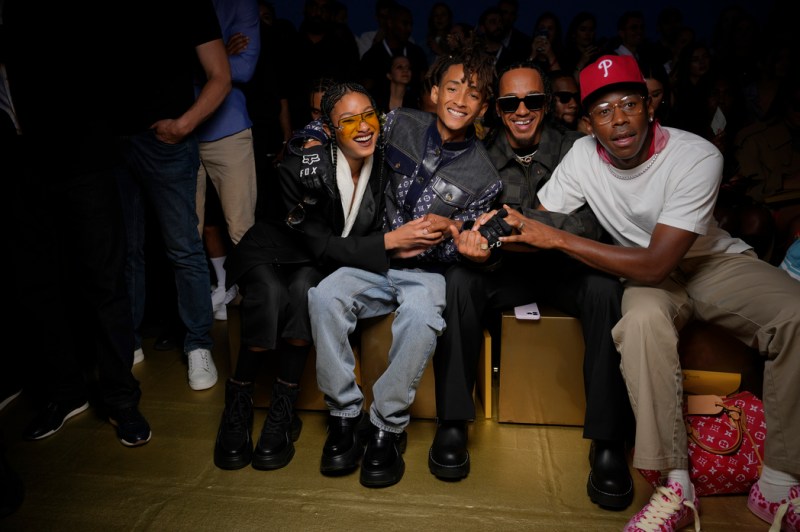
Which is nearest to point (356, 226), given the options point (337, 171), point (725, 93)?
point (337, 171)

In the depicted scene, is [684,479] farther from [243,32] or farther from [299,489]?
[243,32]

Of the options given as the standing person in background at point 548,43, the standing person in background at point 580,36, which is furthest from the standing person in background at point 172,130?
the standing person in background at point 580,36

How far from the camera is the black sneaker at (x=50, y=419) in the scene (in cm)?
252

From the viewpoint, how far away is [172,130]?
2727mm

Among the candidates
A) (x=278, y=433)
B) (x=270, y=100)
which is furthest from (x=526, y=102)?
(x=270, y=100)

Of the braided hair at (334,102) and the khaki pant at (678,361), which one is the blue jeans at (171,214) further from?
the khaki pant at (678,361)

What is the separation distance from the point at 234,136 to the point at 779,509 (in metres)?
2.79

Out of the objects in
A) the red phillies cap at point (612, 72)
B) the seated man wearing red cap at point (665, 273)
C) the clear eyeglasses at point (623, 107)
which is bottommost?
the seated man wearing red cap at point (665, 273)

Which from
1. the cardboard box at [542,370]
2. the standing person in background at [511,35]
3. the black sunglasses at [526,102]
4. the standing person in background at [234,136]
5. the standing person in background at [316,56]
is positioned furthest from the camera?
the standing person in background at [511,35]

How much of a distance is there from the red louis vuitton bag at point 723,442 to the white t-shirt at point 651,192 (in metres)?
0.58

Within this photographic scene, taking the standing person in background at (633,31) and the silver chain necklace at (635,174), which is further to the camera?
the standing person in background at (633,31)

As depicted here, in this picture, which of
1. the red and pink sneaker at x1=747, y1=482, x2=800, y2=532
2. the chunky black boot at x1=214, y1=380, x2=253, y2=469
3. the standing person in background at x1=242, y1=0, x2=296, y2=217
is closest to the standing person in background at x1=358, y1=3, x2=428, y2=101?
the standing person in background at x1=242, y1=0, x2=296, y2=217

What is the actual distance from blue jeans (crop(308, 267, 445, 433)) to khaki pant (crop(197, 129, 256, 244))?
118cm

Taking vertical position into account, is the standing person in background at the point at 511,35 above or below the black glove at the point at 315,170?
above
